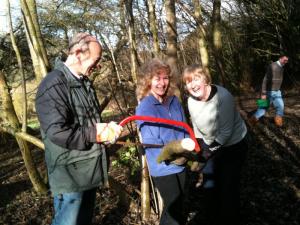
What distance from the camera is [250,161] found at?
570cm

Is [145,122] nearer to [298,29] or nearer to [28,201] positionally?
[28,201]

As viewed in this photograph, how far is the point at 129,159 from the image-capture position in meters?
5.47

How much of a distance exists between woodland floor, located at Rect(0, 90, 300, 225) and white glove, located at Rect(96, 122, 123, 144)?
1742mm

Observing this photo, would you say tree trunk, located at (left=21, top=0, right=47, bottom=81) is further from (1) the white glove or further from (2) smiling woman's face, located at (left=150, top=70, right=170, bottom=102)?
(1) the white glove

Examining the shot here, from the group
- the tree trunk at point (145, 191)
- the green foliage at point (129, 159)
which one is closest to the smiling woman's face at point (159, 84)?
the tree trunk at point (145, 191)

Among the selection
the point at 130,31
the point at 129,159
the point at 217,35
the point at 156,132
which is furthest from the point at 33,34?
the point at 217,35

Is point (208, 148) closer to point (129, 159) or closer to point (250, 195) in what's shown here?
point (250, 195)

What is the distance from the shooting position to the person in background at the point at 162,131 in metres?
2.52

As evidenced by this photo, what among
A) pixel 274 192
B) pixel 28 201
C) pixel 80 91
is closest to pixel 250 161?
pixel 274 192

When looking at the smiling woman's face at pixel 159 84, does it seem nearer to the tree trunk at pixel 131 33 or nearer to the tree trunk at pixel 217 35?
the tree trunk at pixel 131 33

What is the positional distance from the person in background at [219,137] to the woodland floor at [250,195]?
0.75 m

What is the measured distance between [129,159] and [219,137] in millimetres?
2892

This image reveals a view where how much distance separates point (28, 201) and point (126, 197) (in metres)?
2.05

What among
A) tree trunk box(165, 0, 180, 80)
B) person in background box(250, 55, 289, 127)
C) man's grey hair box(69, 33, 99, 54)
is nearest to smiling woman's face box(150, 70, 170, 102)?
man's grey hair box(69, 33, 99, 54)
